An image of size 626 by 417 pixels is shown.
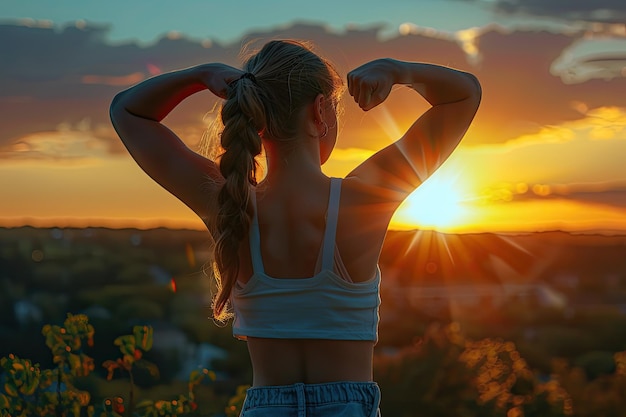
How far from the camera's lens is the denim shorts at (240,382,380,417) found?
151 centimetres

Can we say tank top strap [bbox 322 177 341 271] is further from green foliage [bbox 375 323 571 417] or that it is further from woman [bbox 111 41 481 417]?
green foliage [bbox 375 323 571 417]

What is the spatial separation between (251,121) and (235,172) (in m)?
0.10

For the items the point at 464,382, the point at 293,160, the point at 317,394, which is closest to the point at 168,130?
the point at 293,160

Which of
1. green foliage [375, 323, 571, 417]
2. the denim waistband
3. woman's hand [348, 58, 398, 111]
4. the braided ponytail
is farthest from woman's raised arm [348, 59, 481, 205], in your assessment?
green foliage [375, 323, 571, 417]

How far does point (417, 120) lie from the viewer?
5.39ft

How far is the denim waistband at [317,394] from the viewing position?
4.95ft

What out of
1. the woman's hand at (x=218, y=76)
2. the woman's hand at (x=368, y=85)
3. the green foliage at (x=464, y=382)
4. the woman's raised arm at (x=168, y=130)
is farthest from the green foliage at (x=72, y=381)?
the woman's hand at (x=368, y=85)

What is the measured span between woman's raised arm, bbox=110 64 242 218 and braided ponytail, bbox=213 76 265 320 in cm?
7

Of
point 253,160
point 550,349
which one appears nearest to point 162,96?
point 253,160

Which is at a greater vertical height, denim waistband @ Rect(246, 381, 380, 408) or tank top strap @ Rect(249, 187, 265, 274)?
tank top strap @ Rect(249, 187, 265, 274)

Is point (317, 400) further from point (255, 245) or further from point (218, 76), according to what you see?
point (218, 76)

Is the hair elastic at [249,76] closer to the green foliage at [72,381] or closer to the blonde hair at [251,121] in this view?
the blonde hair at [251,121]

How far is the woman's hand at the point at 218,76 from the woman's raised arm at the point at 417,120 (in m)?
0.26

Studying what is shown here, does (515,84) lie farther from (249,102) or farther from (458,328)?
(249,102)
